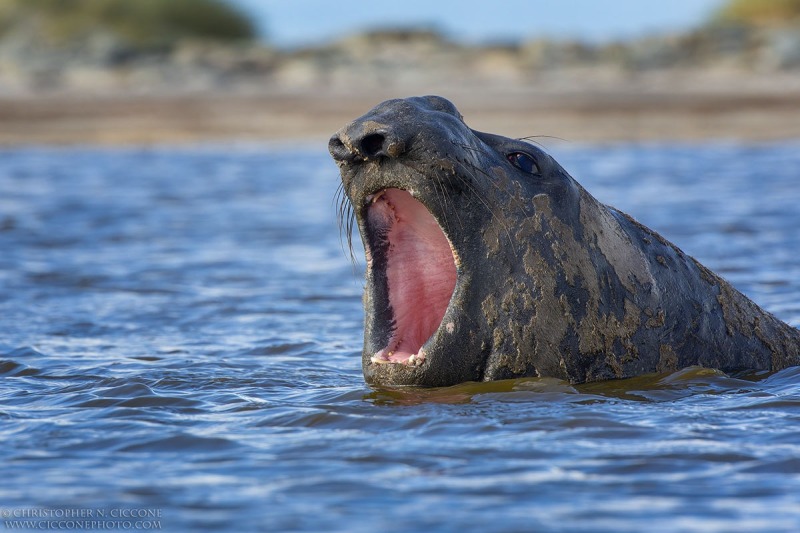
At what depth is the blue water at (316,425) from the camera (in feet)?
15.3

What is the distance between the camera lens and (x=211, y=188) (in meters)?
18.2

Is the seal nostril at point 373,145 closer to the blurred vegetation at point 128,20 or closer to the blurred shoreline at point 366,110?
the blurred shoreline at point 366,110

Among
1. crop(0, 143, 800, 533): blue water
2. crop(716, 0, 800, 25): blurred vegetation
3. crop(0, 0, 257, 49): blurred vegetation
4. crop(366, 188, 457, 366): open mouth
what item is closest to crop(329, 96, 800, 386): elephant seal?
crop(366, 188, 457, 366): open mouth

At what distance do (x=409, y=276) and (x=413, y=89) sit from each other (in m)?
21.6

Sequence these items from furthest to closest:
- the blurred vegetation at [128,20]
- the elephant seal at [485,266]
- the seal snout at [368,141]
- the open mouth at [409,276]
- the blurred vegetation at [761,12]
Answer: the blurred vegetation at [128,20], the blurred vegetation at [761,12], the open mouth at [409,276], the elephant seal at [485,266], the seal snout at [368,141]

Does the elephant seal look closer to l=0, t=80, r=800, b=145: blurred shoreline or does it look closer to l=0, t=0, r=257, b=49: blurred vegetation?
l=0, t=80, r=800, b=145: blurred shoreline

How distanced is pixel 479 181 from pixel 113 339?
3279 millimetres

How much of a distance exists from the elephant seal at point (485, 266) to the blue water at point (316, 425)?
15 centimetres

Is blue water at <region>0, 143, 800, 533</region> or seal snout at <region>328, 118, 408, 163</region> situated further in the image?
seal snout at <region>328, 118, 408, 163</region>

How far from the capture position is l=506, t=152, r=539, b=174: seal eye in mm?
6211

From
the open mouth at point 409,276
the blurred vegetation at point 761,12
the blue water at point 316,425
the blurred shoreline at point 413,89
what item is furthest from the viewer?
the blurred vegetation at point 761,12

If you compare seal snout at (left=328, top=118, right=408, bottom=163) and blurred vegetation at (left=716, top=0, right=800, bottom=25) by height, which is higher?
blurred vegetation at (left=716, top=0, right=800, bottom=25)

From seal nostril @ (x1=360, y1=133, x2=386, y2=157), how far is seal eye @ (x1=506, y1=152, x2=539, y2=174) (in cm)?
79

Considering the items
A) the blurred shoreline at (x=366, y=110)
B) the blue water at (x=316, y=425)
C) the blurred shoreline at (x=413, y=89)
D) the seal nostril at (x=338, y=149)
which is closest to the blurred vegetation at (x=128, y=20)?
the blurred shoreline at (x=413, y=89)
